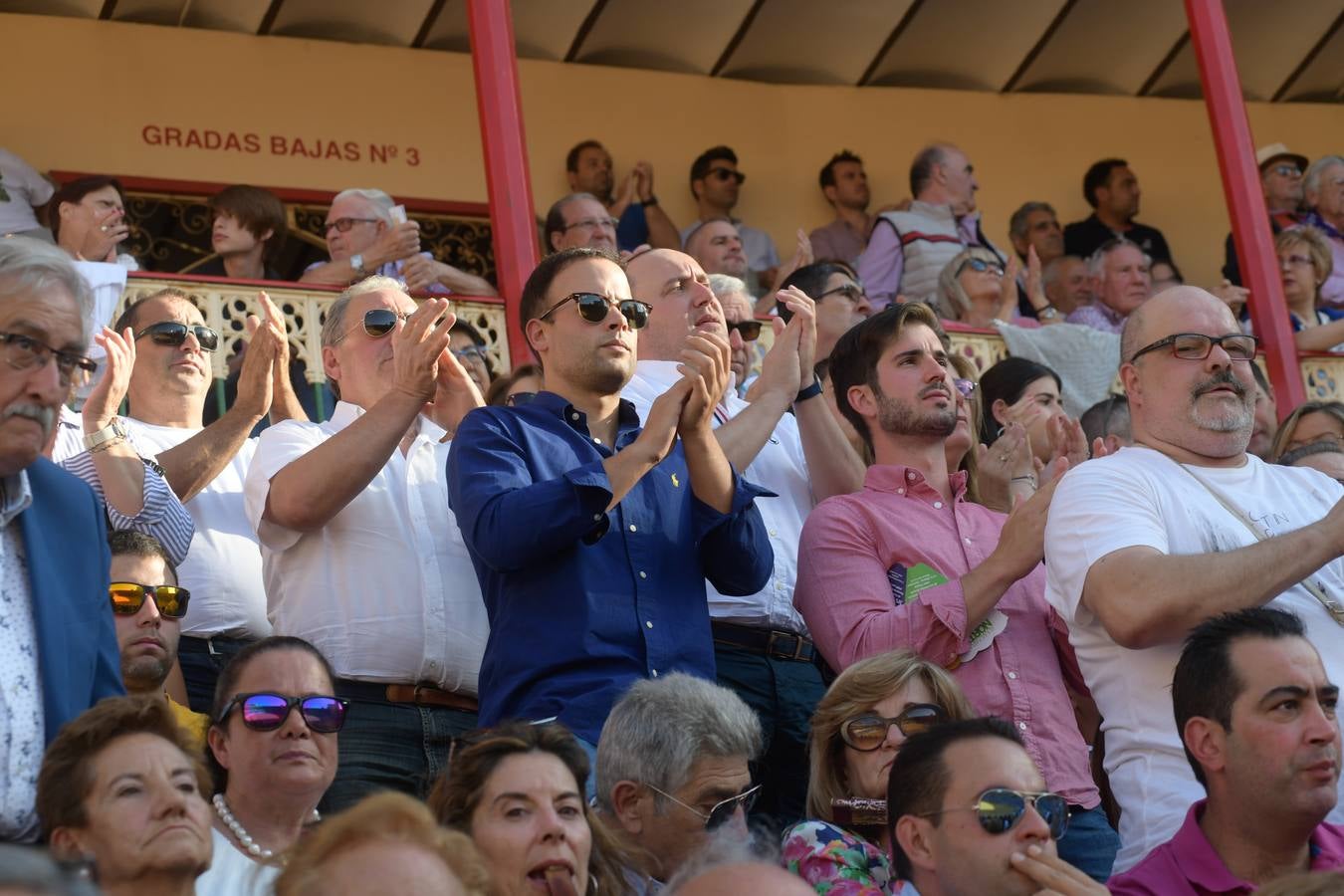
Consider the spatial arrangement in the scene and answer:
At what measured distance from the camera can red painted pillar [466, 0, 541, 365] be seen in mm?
8258

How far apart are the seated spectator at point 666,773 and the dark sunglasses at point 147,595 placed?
45.9 inches

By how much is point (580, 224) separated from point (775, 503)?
125 inches

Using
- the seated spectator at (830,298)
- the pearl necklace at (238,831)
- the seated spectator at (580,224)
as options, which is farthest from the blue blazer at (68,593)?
the seated spectator at (580,224)

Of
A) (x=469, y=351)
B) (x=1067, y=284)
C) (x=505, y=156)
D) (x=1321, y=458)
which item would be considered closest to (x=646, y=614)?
(x=469, y=351)

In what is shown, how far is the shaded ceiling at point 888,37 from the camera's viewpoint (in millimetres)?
11109

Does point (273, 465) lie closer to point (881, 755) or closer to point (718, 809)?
point (718, 809)

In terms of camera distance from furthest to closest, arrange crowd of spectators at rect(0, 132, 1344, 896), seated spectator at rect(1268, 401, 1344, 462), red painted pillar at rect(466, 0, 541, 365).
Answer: red painted pillar at rect(466, 0, 541, 365)
seated spectator at rect(1268, 401, 1344, 462)
crowd of spectators at rect(0, 132, 1344, 896)

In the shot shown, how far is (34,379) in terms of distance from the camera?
361 cm

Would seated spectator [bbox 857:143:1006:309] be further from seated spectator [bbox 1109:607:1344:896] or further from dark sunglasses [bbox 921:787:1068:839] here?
dark sunglasses [bbox 921:787:1068:839]

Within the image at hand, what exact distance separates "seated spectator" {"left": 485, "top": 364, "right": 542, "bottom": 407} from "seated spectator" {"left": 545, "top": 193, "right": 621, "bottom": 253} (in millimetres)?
2011

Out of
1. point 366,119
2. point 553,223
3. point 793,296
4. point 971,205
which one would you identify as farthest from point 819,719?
point 366,119

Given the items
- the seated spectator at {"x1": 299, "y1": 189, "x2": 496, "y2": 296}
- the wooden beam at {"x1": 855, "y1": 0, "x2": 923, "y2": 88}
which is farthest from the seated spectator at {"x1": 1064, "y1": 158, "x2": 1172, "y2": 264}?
the seated spectator at {"x1": 299, "y1": 189, "x2": 496, "y2": 296}

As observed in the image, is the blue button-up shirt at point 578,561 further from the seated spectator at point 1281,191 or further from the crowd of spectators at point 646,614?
the seated spectator at point 1281,191

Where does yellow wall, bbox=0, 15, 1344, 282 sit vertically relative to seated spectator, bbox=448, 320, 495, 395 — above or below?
above
